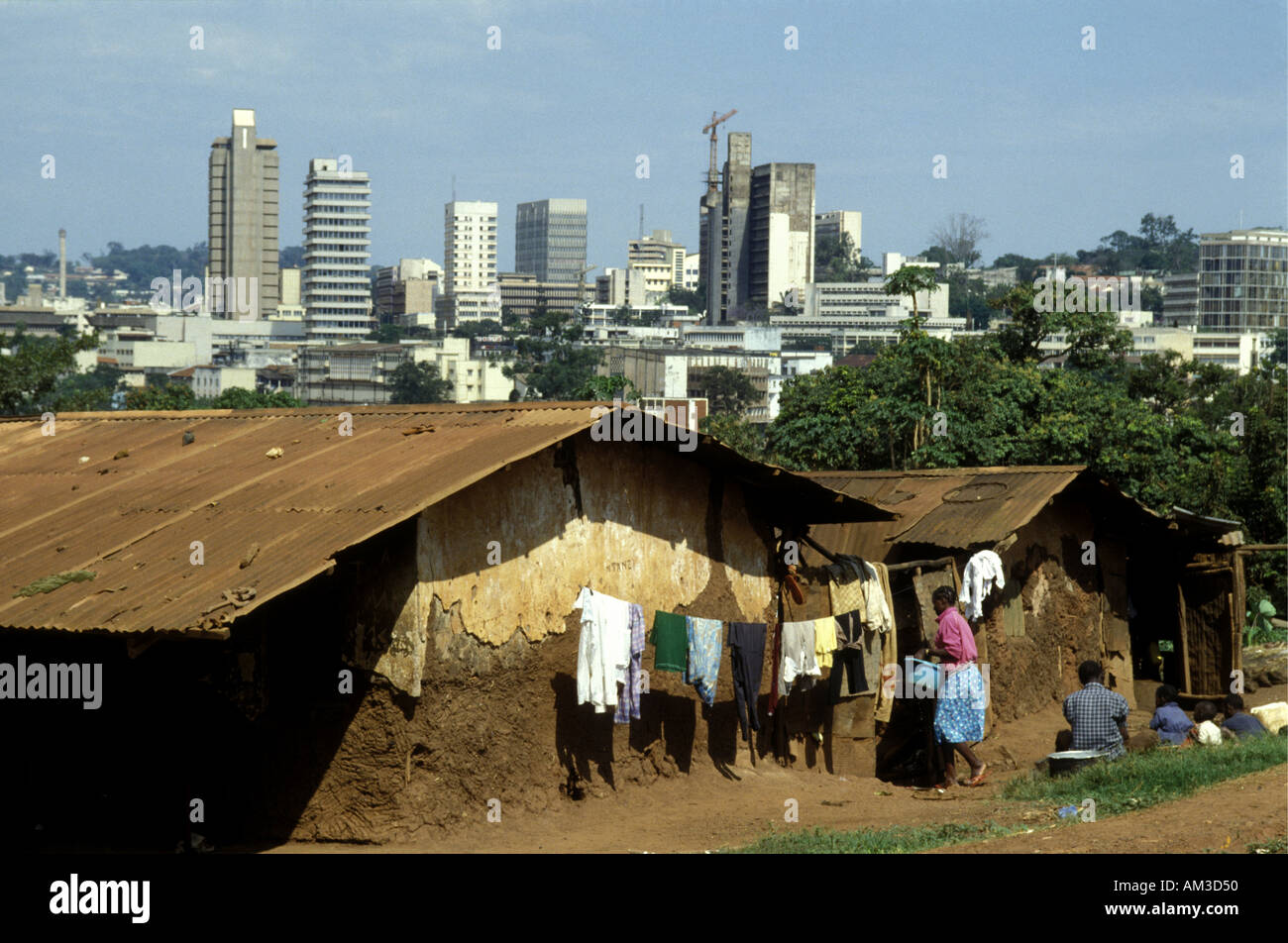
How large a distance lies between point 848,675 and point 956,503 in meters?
3.08

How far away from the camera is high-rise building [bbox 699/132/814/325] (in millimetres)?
167125

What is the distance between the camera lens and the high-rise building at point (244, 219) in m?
177

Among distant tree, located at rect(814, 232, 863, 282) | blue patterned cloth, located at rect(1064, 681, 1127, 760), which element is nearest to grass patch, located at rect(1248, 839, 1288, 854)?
blue patterned cloth, located at rect(1064, 681, 1127, 760)

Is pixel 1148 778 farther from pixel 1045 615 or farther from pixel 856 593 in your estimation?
pixel 1045 615

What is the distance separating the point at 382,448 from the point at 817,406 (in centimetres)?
1727

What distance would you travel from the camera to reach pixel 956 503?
573 inches

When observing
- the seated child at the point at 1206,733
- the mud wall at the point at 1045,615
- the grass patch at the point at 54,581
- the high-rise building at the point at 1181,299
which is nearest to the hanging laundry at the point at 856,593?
the mud wall at the point at 1045,615

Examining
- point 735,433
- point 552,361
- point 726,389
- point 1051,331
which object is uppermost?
point 552,361

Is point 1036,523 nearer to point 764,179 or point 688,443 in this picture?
point 688,443

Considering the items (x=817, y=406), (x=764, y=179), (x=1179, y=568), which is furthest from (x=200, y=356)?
(x=1179, y=568)

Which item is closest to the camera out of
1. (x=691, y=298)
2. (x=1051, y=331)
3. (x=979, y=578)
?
(x=979, y=578)

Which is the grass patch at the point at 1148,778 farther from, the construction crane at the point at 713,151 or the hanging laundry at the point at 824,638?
the construction crane at the point at 713,151

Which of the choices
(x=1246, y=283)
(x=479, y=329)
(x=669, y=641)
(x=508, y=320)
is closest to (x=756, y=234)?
(x=508, y=320)
